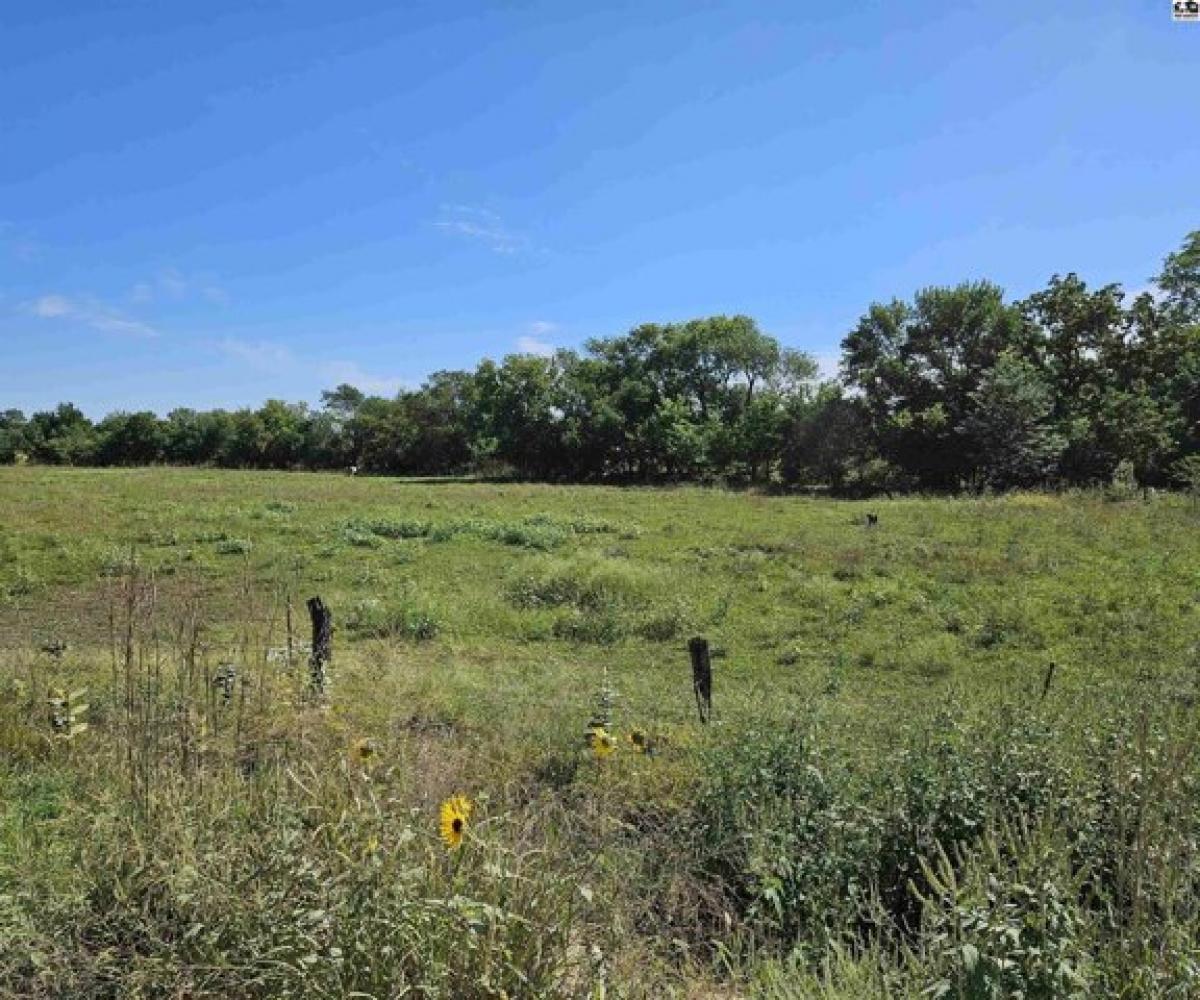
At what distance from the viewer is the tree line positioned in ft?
132

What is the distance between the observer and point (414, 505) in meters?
32.7

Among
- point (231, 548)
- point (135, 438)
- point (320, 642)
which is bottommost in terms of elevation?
point (320, 642)

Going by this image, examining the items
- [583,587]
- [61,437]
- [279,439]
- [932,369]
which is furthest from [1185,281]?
[61,437]

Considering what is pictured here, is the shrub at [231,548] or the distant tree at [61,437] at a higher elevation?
the distant tree at [61,437]

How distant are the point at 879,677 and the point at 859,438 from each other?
3943cm

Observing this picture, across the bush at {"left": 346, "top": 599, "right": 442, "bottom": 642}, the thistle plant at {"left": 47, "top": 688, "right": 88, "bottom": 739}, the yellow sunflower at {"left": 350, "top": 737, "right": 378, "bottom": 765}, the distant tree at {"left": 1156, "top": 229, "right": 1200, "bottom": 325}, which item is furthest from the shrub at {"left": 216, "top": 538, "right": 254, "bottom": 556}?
the distant tree at {"left": 1156, "top": 229, "right": 1200, "bottom": 325}

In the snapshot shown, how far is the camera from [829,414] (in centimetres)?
4925

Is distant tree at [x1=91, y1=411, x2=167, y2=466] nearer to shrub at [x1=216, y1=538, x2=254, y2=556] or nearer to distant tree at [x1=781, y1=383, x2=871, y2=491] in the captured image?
distant tree at [x1=781, y1=383, x2=871, y2=491]

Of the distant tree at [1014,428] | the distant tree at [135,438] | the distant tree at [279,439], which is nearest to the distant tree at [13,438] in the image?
the distant tree at [135,438]

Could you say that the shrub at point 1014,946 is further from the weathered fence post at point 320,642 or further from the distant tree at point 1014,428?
the distant tree at point 1014,428

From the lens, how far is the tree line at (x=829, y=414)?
40312 mm

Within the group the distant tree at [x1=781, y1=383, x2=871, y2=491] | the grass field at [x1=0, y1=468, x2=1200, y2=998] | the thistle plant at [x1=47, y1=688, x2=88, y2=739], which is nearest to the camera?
the grass field at [x1=0, y1=468, x2=1200, y2=998]

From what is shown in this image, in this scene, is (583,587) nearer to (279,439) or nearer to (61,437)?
(279,439)

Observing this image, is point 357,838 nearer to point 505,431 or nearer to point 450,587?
point 450,587
